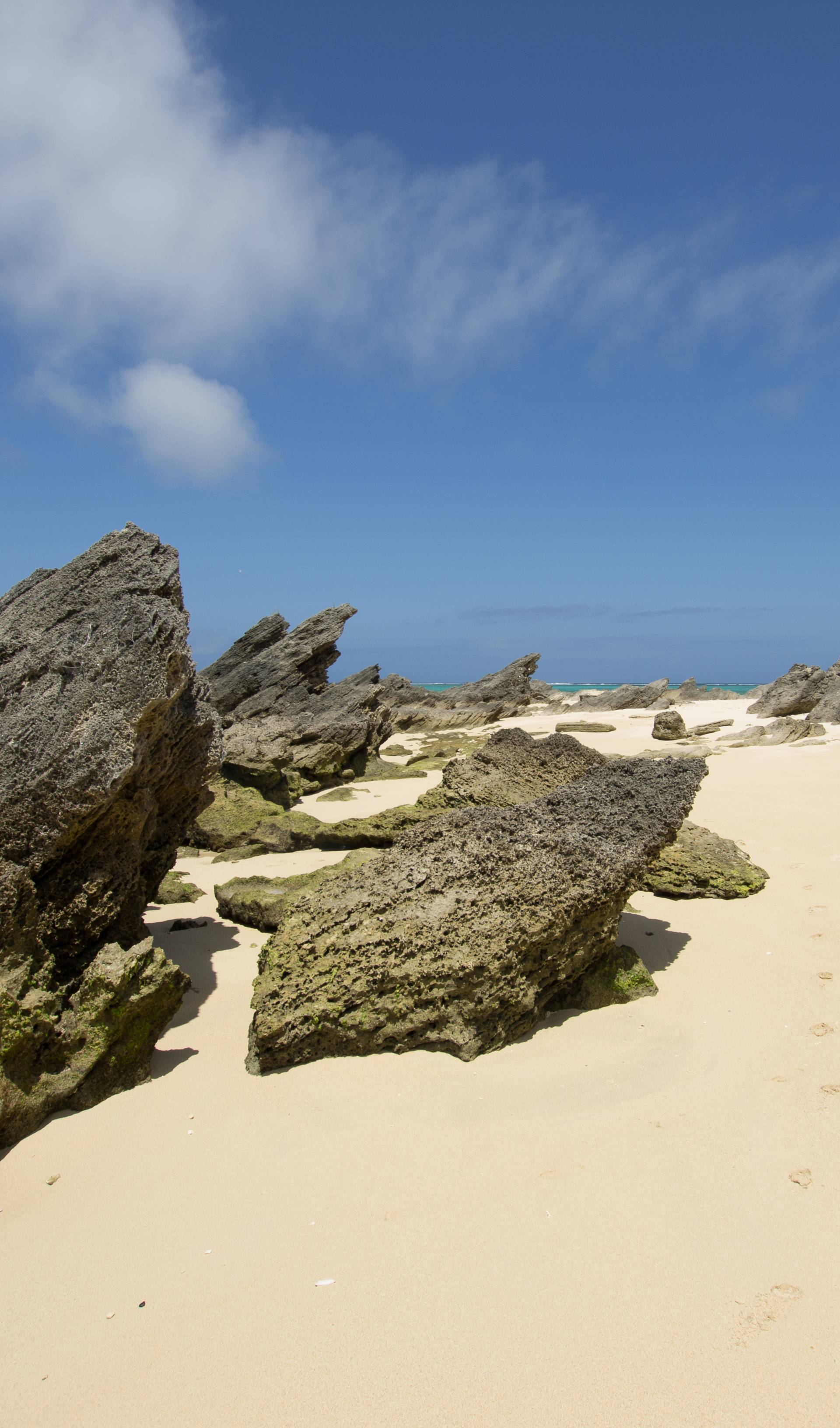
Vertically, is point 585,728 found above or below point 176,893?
below

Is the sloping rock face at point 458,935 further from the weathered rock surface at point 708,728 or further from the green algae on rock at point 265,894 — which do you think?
the weathered rock surface at point 708,728

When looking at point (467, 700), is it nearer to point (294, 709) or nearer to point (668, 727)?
point (668, 727)

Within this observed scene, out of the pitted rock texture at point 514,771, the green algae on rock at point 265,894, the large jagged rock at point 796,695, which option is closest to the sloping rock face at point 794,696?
the large jagged rock at point 796,695

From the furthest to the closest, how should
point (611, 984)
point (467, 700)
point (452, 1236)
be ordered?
1. point (467, 700)
2. point (611, 984)
3. point (452, 1236)

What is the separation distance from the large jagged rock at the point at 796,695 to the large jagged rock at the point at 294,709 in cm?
1483

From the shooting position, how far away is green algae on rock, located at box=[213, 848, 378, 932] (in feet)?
21.3

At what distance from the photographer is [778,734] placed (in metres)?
18.9

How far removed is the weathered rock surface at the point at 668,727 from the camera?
21.3m

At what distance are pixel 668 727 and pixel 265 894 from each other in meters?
16.8

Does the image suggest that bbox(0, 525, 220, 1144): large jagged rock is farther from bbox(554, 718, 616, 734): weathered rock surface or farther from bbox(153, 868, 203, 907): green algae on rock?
bbox(554, 718, 616, 734): weathered rock surface

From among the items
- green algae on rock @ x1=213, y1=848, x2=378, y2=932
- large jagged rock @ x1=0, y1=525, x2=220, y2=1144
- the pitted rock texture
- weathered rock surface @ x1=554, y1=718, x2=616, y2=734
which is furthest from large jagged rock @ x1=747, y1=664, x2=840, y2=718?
large jagged rock @ x1=0, y1=525, x2=220, y2=1144

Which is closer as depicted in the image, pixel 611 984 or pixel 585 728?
pixel 611 984

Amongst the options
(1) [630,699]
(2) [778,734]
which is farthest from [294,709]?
(1) [630,699]

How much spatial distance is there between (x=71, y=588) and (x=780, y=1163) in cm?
540
